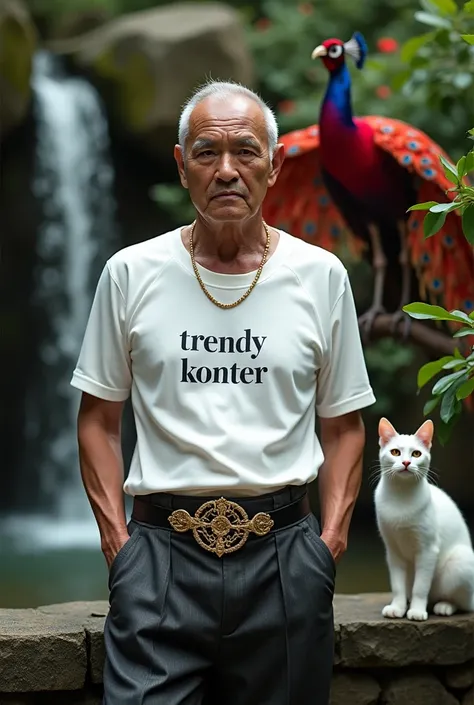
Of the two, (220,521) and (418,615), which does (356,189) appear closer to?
(418,615)

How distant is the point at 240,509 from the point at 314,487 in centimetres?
522

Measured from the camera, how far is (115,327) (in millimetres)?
2213

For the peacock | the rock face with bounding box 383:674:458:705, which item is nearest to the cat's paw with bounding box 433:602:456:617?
the rock face with bounding box 383:674:458:705

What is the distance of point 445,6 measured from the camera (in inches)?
143

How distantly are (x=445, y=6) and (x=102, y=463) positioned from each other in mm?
2074

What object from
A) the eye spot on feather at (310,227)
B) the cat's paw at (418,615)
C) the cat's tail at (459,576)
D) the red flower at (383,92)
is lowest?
the cat's paw at (418,615)

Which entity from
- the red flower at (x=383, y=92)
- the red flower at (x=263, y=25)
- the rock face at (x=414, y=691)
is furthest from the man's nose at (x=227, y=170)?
the red flower at (x=263, y=25)

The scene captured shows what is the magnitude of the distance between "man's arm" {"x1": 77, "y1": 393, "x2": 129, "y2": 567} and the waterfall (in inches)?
219

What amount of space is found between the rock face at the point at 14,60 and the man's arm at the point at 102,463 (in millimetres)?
5442

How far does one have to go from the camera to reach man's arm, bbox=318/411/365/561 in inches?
89.4

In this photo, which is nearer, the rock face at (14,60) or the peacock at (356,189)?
the peacock at (356,189)

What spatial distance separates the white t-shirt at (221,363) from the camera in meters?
2.13

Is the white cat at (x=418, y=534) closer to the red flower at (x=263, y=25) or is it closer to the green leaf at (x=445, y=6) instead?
the green leaf at (x=445, y=6)

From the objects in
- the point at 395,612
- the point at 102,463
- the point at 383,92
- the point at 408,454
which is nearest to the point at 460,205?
the point at 408,454
